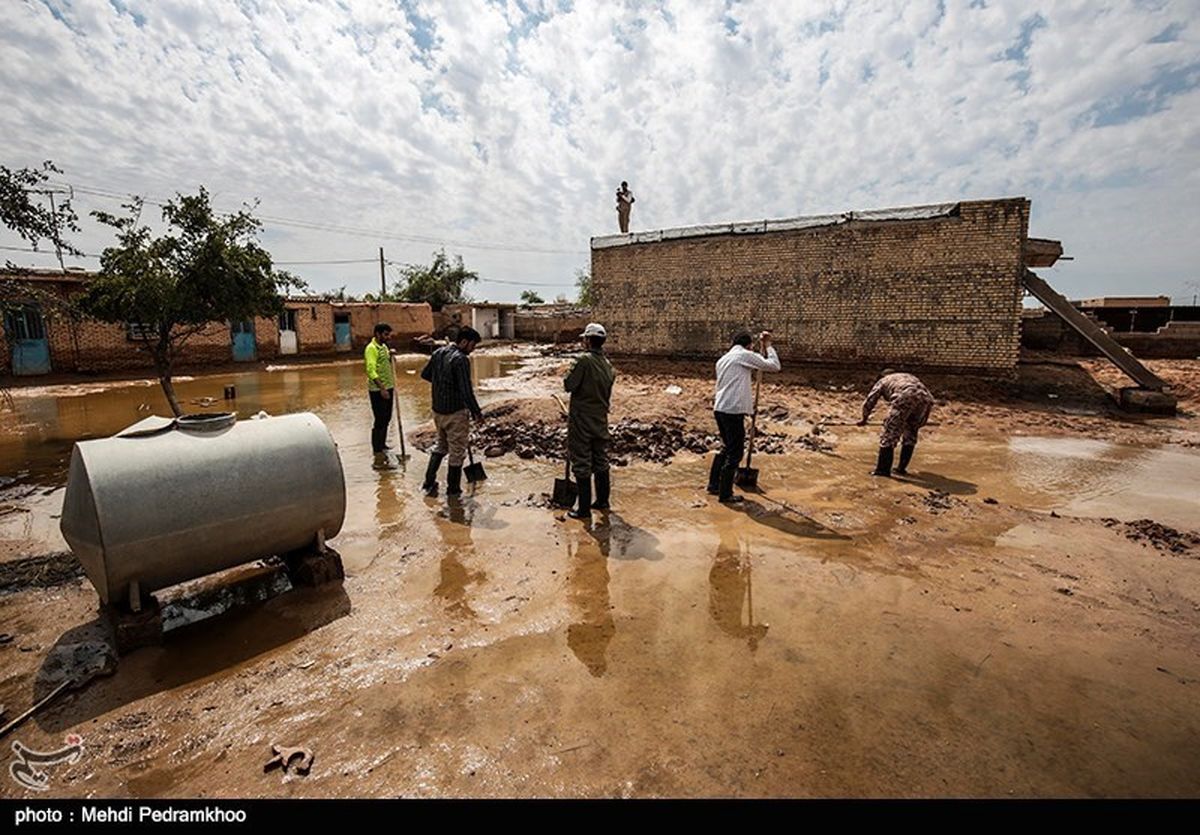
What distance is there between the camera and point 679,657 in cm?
315

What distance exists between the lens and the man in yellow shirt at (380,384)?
24.3ft

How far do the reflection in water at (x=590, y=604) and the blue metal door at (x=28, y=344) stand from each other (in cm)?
2099

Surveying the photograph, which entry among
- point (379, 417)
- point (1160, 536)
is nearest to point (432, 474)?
point (379, 417)

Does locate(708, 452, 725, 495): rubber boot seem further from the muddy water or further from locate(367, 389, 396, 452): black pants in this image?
locate(367, 389, 396, 452): black pants

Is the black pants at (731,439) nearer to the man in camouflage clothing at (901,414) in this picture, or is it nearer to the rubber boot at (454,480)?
the man in camouflage clothing at (901,414)

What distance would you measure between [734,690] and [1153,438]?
10409mm

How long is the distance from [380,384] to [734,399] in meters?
4.91

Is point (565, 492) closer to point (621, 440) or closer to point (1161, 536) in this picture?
point (621, 440)

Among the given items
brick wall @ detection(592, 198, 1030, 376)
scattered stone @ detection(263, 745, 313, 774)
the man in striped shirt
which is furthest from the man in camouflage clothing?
brick wall @ detection(592, 198, 1030, 376)

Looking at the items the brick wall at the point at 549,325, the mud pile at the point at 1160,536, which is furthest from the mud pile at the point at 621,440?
the brick wall at the point at 549,325

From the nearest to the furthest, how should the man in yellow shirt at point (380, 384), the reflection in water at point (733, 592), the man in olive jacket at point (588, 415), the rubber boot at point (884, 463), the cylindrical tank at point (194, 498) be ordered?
the cylindrical tank at point (194, 498) → the reflection in water at point (733, 592) → the man in olive jacket at point (588, 415) → the rubber boot at point (884, 463) → the man in yellow shirt at point (380, 384)

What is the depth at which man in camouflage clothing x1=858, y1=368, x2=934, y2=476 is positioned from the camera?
6.57 metres

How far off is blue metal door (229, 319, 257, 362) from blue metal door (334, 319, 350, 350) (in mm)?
4177
